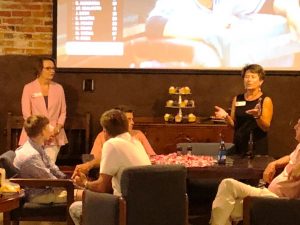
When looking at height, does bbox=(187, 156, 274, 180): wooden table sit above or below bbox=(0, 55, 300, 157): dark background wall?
below

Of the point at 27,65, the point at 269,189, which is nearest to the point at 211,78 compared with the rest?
the point at 27,65

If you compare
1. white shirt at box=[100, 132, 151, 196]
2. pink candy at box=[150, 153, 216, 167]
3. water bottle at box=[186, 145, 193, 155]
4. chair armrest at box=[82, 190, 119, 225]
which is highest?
white shirt at box=[100, 132, 151, 196]

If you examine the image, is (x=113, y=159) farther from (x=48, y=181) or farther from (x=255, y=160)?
(x=255, y=160)

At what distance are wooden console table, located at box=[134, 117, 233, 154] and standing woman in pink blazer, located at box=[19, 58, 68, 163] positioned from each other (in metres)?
0.84

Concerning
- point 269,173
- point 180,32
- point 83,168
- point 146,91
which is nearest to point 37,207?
point 83,168

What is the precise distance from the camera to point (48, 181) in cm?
441

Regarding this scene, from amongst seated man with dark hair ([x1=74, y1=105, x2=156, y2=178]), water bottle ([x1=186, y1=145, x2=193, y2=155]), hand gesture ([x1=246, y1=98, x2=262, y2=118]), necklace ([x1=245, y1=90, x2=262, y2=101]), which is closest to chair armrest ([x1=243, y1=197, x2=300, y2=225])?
seated man with dark hair ([x1=74, y1=105, x2=156, y2=178])

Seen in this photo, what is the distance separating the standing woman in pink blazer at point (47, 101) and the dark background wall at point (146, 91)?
50 cm

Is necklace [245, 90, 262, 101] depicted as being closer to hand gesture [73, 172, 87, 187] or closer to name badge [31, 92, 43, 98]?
hand gesture [73, 172, 87, 187]

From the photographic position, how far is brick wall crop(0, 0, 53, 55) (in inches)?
277

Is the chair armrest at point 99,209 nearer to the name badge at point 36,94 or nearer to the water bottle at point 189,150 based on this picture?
the water bottle at point 189,150

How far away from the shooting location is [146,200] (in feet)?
12.7

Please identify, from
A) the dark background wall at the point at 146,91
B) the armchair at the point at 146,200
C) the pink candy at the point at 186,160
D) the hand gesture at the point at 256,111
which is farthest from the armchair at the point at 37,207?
the dark background wall at the point at 146,91

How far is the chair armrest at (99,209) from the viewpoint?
12.6 feet
